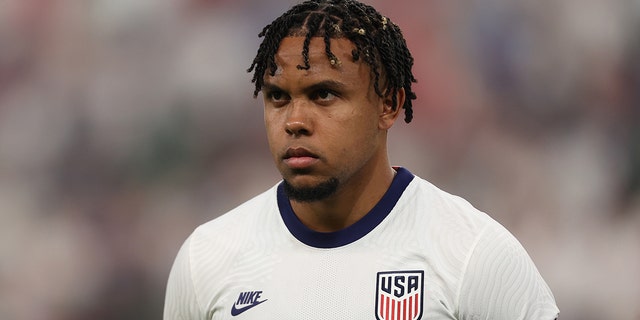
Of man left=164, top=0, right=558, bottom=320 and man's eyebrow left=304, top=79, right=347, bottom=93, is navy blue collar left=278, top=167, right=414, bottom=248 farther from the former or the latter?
man's eyebrow left=304, top=79, right=347, bottom=93

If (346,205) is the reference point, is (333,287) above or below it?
below

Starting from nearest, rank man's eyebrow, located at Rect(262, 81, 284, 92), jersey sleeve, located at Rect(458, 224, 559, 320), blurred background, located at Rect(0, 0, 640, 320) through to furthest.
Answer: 1. jersey sleeve, located at Rect(458, 224, 559, 320)
2. man's eyebrow, located at Rect(262, 81, 284, 92)
3. blurred background, located at Rect(0, 0, 640, 320)

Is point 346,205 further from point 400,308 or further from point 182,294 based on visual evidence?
point 182,294

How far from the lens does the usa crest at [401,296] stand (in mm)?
2670

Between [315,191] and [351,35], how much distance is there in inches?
16.6

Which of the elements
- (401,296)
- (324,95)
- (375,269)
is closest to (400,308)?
(401,296)

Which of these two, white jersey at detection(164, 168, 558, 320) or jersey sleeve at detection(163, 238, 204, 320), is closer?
white jersey at detection(164, 168, 558, 320)

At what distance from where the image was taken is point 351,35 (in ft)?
8.99

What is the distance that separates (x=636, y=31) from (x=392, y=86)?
7.57 feet

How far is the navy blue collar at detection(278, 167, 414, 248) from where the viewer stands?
2848 mm

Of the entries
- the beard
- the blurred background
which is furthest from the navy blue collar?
the blurred background

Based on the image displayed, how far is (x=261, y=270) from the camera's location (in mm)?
2867

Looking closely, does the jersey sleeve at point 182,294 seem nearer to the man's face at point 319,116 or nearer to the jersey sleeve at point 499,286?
the man's face at point 319,116

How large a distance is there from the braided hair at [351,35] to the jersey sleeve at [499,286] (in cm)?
49
